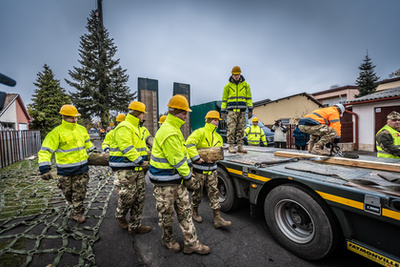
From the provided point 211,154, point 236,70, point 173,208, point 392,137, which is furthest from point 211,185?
point 392,137

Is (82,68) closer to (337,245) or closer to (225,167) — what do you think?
(225,167)

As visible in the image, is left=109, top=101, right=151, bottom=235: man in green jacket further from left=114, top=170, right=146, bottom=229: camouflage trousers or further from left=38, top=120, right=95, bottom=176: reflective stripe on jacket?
left=38, top=120, right=95, bottom=176: reflective stripe on jacket

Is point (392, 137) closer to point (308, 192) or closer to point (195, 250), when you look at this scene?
point (308, 192)

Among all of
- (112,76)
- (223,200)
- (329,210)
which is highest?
(112,76)

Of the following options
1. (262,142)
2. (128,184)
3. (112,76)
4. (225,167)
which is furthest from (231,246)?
(112,76)

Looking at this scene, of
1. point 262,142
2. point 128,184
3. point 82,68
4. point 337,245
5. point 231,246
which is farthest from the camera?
point 82,68

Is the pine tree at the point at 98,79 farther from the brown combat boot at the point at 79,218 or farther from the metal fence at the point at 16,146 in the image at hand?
the brown combat boot at the point at 79,218

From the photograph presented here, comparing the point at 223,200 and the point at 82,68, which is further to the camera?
the point at 82,68

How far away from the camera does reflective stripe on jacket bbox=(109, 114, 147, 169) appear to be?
106 inches

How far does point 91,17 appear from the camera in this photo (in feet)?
81.1

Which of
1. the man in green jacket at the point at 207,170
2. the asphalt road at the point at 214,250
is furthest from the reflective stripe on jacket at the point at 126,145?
the asphalt road at the point at 214,250

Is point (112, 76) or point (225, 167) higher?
point (112, 76)

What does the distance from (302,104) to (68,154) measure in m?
22.3

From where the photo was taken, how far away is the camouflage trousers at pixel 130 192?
2.81 meters
